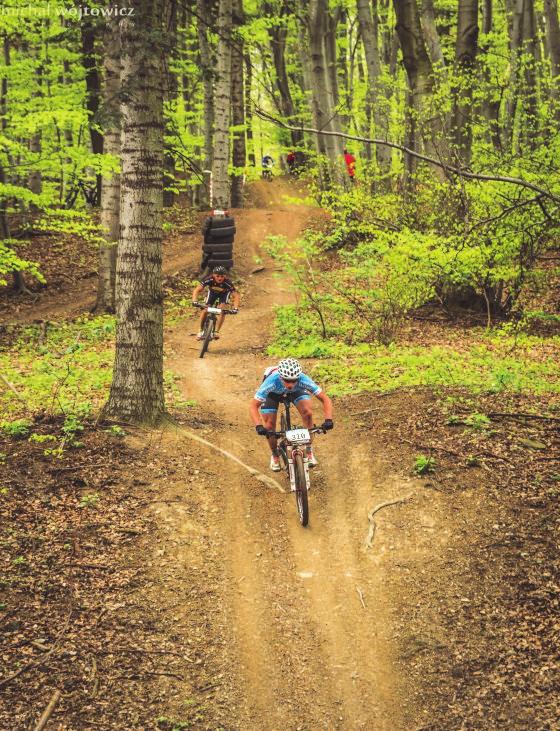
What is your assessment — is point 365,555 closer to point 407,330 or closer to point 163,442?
point 163,442

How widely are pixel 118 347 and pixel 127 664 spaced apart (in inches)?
181

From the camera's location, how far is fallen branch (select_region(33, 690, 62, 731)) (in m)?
4.63

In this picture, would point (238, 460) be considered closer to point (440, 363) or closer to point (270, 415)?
point (270, 415)

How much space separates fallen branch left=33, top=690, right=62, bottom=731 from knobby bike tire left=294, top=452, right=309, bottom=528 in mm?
3378

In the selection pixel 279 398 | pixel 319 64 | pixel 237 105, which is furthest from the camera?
pixel 237 105

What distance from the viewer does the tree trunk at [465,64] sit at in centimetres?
1370

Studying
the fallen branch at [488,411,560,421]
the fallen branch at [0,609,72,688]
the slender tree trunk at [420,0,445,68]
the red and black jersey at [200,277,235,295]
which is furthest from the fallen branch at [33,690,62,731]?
the slender tree trunk at [420,0,445,68]

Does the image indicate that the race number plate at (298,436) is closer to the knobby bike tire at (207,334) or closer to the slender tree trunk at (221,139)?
the knobby bike tire at (207,334)

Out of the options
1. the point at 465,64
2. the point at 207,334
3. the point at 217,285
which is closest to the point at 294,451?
the point at 207,334

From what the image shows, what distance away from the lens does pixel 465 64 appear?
13.9 meters

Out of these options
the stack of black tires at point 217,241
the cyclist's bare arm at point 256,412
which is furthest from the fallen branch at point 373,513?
the stack of black tires at point 217,241

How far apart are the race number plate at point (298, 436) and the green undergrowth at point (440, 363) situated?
144 inches

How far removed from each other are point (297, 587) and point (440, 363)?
6.51m

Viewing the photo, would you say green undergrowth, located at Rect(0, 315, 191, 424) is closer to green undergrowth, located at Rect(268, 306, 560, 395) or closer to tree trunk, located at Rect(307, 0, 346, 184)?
green undergrowth, located at Rect(268, 306, 560, 395)
